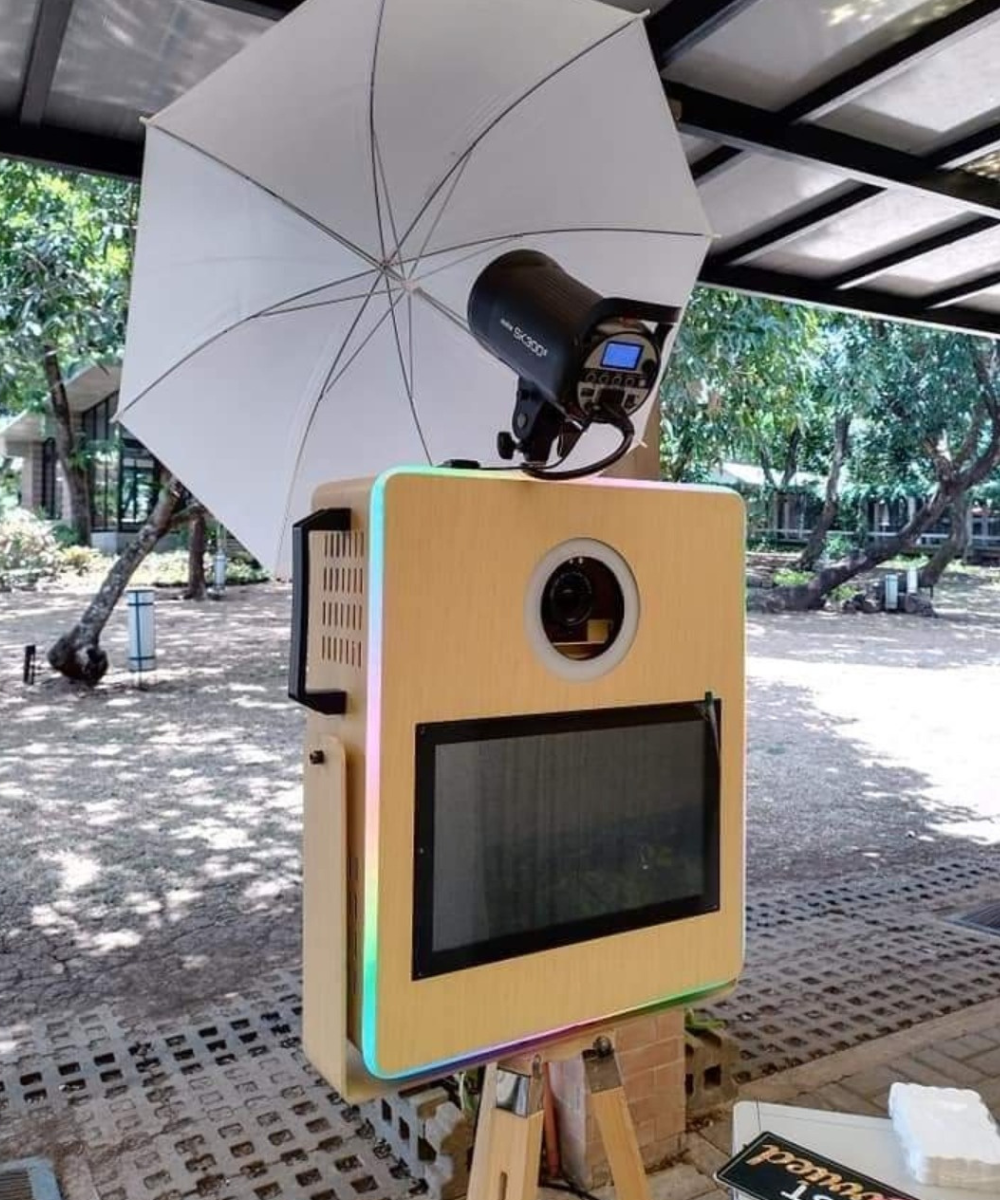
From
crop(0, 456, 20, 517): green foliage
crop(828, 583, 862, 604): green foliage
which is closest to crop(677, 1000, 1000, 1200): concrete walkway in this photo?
crop(828, 583, 862, 604): green foliage

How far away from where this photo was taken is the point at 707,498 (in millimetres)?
1171

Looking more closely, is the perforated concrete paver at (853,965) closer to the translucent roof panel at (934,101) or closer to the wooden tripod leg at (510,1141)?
the wooden tripod leg at (510,1141)

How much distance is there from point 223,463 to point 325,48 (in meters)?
0.74

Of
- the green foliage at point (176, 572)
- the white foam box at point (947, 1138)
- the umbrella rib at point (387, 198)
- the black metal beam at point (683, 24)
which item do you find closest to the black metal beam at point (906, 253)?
the black metal beam at point (683, 24)

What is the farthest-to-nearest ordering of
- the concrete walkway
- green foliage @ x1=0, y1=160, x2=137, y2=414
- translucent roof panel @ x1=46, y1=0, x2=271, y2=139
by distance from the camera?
green foliage @ x1=0, y1=160, x2=137, y2=414, the concrete walkway, translucent roof panel @ x1=46, y1=0, x2=271, y2=139

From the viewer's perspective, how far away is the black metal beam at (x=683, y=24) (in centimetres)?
198

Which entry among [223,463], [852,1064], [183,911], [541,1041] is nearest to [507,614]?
[541,1041]

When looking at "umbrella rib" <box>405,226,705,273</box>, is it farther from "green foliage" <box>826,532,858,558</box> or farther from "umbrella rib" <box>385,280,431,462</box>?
"green foliage" <box>826,532,858,558</box>

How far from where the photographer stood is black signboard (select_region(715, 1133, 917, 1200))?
1.22 metres

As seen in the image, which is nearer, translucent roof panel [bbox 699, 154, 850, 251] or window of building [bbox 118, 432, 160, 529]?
translucent roof panel [bbox 699, 154, 850, 251]

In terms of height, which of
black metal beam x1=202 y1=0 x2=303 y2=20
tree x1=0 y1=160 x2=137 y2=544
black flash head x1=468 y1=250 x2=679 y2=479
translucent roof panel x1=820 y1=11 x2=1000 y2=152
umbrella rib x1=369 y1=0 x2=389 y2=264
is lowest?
black flash head x1=468 y1=250 x2=679 y2=479

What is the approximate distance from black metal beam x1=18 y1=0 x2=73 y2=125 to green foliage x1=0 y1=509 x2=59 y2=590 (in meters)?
12.6

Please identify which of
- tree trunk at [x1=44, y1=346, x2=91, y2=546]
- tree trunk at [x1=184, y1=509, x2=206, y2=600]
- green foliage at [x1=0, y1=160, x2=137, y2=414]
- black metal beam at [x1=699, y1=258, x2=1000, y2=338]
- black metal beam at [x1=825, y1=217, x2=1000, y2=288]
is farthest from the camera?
tree trunk at [x1=44, y1=346, x2=91, y2=546]

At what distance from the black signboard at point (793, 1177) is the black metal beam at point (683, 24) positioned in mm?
1946
